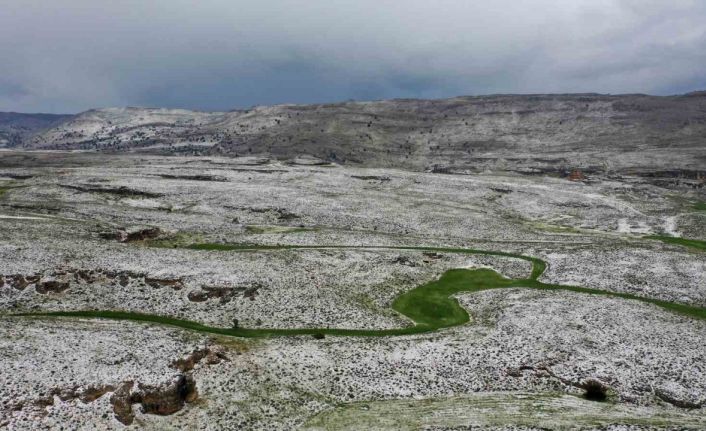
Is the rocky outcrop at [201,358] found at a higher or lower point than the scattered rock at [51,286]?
lower

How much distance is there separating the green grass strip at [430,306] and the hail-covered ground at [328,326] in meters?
1.18

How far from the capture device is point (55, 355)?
3509 centimetres

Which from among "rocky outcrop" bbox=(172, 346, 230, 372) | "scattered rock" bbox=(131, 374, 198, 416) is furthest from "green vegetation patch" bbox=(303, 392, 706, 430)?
"rocky outcrop" bbox=(172, 346, 230, 372)

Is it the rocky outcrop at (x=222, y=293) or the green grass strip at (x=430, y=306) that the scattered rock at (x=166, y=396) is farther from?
the rocky outcrop at (x=222, y=293)

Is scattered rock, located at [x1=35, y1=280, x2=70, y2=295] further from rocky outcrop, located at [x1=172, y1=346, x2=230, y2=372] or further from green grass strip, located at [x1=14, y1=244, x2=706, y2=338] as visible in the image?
rocky outcrop, located at [x1=172, y1=346, x2=230, y2=372]

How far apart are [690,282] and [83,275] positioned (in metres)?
62.8

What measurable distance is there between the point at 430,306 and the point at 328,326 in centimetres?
1107

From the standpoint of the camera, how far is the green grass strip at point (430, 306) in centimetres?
4416

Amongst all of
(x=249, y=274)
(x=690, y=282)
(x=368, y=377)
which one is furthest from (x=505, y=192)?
(x=368, y=377)

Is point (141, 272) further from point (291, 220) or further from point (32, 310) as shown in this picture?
point (291, 220)

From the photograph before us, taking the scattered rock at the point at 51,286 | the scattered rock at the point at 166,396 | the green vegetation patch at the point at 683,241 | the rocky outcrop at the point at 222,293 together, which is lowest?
the scattered rock at the point at 166,396

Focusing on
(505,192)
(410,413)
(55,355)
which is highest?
(505,192)

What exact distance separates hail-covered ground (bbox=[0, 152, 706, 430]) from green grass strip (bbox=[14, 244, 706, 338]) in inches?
46.4

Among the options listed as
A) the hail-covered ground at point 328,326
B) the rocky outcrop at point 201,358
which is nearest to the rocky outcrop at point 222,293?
the hail-covered ground at point 328,326
